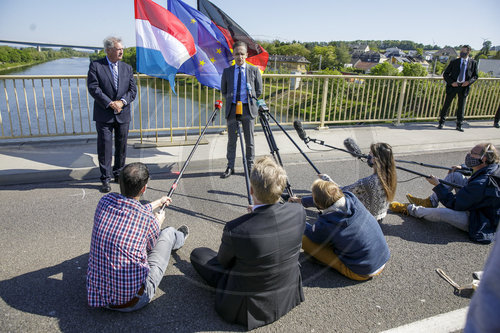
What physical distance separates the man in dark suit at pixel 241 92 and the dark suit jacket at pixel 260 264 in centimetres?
316

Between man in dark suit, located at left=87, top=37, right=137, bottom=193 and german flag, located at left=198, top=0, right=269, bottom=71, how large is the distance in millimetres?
1932

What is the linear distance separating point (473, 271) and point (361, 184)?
1345 mm

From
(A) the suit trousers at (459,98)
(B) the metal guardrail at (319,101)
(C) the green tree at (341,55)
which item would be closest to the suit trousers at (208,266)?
(B) the metal guardrail at (319,101)

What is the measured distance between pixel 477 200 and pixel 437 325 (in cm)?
182

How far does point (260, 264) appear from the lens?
240 cm

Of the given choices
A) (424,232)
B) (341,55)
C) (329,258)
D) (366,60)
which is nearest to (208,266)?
(329,258)

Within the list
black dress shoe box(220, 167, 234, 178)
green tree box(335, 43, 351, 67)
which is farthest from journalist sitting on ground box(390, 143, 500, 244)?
green tree box(335, 43, 351, 67)

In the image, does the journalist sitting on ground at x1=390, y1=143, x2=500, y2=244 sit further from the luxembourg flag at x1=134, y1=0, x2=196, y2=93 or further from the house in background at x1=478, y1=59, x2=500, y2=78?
the house in background at x1=478, y1=59, x2=500, y2=78

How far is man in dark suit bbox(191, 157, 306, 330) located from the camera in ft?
7.76

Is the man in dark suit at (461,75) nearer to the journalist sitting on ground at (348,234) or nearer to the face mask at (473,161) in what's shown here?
the face mask at (473,161)

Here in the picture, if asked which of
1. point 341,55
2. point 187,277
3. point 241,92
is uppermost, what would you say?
point 341,55

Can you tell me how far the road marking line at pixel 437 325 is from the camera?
8.55ft

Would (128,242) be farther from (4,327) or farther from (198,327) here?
(4,327)

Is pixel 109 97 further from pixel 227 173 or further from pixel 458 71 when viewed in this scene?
pixel 458 71
